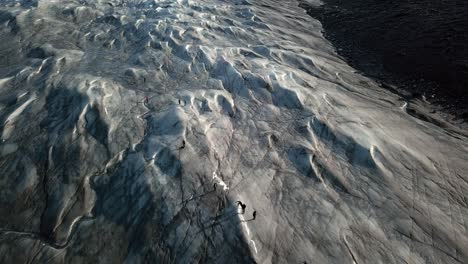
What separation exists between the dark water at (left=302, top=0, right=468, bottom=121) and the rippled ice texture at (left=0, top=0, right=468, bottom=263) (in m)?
0.78

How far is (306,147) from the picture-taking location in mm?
4961

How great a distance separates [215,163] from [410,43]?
6.53 m

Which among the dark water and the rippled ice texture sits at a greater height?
the dark water

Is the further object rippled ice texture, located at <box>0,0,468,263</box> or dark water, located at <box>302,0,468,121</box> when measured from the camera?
dark water, located at <box>302,0,468,121</box>

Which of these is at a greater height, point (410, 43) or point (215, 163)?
point (410, 43)

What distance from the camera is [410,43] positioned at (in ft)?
27.0

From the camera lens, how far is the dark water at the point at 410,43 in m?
6.70

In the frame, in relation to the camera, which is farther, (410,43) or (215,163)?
(410,43)

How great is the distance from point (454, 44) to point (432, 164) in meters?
4.60

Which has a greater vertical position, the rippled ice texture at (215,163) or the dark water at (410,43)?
the dark water at (410,43)

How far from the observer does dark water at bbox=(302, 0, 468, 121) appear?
6701 millimetres

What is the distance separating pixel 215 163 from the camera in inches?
186

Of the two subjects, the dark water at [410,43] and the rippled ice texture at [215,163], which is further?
the dark water at [410,43]

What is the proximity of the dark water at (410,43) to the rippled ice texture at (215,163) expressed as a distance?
0.78m
